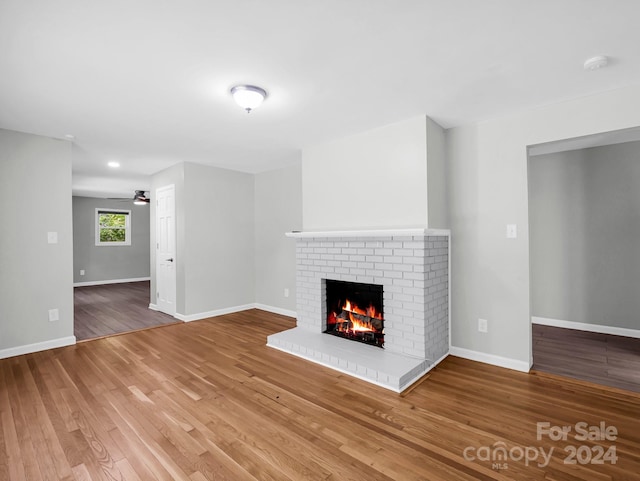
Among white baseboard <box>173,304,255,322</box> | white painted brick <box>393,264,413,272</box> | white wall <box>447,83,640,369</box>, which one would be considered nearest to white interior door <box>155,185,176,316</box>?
white baseboard <box>173,304,255,322</box>

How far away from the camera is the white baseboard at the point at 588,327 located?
3.93 meters

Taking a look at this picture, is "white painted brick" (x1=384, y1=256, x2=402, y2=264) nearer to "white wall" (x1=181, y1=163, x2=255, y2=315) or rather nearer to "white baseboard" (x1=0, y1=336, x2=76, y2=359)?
"white wall" (x1=181, y1=163, x2=255, y2=315)

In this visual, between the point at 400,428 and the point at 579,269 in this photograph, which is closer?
the point at 400,428

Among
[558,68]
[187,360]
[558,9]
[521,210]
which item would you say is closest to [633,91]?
[558,68]

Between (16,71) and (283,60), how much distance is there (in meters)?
1.94

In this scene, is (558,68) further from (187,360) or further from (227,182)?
(227,182)

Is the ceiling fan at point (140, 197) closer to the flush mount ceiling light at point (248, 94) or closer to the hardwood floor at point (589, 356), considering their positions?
the flush mount ceiling light at point (248, 94)

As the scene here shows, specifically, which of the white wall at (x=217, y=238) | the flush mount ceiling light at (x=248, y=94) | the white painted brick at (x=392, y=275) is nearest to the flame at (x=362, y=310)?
the white painted brick at (x=392, y=275)

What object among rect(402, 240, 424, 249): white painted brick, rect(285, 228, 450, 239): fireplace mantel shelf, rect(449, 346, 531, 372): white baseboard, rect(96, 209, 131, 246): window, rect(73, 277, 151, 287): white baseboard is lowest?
rect(449, 346, 531, 372): white baseboard

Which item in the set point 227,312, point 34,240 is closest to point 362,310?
point 227,312

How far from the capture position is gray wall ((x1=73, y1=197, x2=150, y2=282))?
8781 millimetres

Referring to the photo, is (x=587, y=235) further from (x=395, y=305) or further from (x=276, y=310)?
(x=276, y=310)

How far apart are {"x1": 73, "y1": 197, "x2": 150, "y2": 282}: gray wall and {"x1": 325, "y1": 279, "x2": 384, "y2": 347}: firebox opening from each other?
8153 millimetres

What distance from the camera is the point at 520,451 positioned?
1897 millimetres
